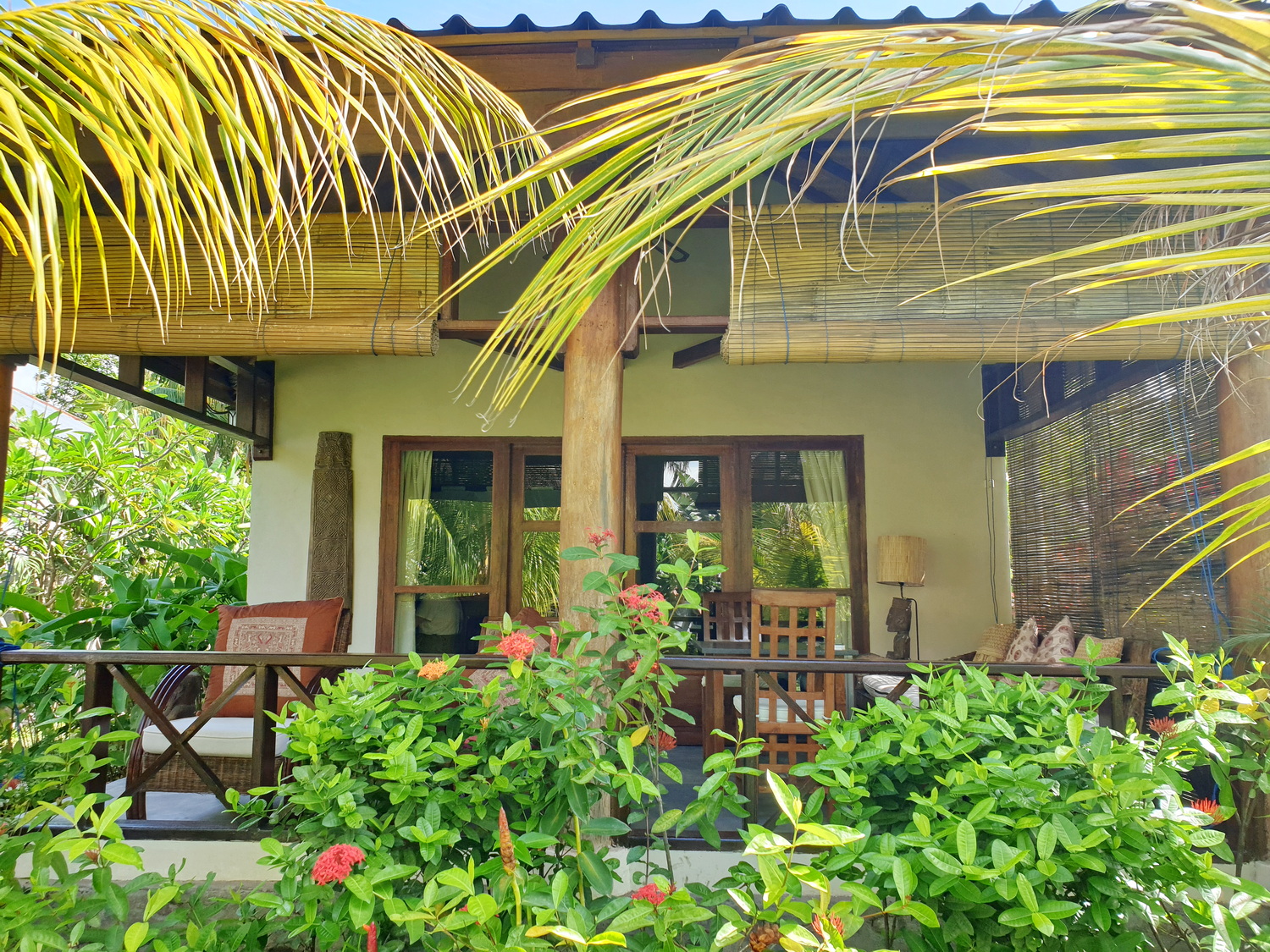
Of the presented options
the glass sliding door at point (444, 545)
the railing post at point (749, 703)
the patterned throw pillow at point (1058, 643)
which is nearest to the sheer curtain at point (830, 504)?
the patterned throw pillow at point (1058, 643)

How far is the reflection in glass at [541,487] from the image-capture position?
6.32 m

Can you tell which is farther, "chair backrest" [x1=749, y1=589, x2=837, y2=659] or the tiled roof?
"chair backrest" [x1=749, y1=589, x2=837, y2=659]

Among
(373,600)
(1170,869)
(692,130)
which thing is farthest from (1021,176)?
(373,600)

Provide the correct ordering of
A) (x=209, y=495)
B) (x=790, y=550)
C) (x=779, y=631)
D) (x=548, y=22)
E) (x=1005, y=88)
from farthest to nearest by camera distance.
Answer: (x=209, y=495) → (x=790, y=550) → (x=779, y=631) → (x=548, y=22) → (x=1005, y=88)

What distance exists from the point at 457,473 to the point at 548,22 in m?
3.91

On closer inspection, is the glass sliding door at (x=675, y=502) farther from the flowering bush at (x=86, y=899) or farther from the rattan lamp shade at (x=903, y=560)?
the flowering bush at (x=86, y=899)

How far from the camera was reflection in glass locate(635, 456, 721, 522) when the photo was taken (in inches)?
245

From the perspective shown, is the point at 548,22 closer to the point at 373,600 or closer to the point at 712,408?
the point at 712,408

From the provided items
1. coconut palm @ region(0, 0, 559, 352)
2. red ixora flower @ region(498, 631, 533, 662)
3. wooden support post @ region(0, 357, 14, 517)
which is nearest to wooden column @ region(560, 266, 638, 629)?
red ixora flower @ region(498, 631, 533, 662)

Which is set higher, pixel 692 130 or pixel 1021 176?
pixel 1021 176

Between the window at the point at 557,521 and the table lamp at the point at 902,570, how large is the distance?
35 centimetres

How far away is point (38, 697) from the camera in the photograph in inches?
217

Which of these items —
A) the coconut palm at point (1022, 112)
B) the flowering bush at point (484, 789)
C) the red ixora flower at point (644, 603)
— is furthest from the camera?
the red ixora flower at point (644, 603)

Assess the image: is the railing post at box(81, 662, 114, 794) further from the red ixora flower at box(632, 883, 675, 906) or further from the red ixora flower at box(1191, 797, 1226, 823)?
the red ixora flower at box(1191, 797, 1226, 823)
